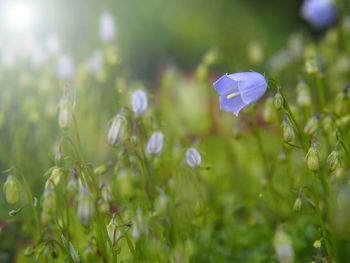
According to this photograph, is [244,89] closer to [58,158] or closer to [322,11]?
[58,158]

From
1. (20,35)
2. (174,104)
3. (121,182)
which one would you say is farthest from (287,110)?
(20,35)

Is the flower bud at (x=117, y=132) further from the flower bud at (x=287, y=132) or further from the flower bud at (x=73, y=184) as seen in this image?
the flower bud at (x=287, y=132)

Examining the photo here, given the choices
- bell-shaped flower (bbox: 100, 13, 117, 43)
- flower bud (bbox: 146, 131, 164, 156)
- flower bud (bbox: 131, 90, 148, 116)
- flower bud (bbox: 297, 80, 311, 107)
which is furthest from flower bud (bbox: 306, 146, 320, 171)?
bell-shaped flower (bbox: 100, 13, 117, 43)

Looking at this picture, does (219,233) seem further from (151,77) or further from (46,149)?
(151,77)

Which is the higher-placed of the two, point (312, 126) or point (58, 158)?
point (58, 158)

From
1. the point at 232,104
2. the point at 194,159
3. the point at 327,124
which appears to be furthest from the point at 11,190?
the point at 327,124

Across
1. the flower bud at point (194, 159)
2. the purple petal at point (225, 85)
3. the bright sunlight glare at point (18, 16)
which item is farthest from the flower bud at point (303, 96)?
the bright sunlight glare at point (18, 16)
